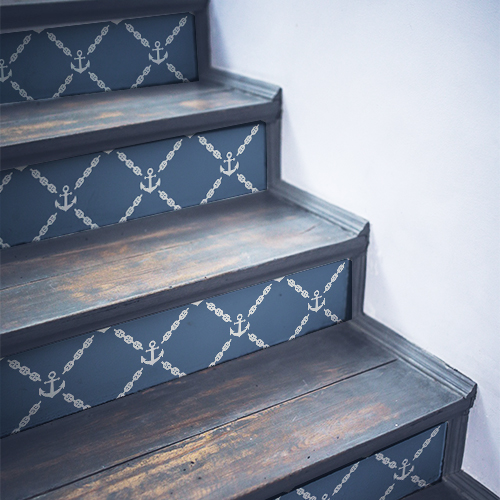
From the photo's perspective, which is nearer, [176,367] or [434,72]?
[434,72]

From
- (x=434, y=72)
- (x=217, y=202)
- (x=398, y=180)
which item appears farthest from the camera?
(x=217, y=202)

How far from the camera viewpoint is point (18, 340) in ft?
3.05

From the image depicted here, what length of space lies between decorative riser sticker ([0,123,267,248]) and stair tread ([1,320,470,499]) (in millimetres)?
428

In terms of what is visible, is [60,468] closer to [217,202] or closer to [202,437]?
[202,437]

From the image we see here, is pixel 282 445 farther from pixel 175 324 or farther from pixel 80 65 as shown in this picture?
pixel 80 65

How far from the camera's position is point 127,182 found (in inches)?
49.8

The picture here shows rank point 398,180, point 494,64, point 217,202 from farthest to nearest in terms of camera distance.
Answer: point 217,202 → point 398,180 → point 494,64

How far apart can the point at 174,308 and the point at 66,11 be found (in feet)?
2.72

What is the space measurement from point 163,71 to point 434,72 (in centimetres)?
85

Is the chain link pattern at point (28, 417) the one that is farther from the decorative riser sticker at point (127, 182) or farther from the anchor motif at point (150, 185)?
the anchor motif at point (150, 185)

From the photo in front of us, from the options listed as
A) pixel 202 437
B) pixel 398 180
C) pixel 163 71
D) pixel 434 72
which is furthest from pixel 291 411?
pixel 163 71

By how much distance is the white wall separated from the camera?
0.91m

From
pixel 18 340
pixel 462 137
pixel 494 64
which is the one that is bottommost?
pixel 18 340

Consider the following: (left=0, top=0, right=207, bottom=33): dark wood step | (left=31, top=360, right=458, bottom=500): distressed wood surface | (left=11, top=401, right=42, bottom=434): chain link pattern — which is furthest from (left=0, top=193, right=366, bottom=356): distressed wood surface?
(left=0, top=0, right=207, bottom=33): dark wood step
